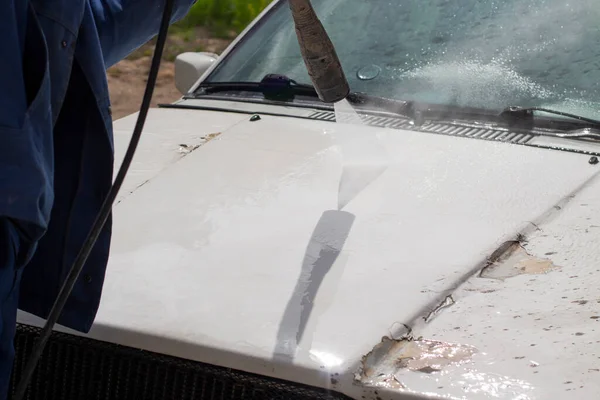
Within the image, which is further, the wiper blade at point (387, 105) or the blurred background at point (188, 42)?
the blurred background at point (188, 42)

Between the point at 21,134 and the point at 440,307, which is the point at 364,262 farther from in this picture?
the point at 21,134

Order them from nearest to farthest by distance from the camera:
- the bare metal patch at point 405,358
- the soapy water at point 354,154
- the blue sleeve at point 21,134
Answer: the blue sleeve at point 21,134, the bare metal patch at point 405,358, the soapy water at point 354,154

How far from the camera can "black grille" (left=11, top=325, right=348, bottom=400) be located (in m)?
1.67

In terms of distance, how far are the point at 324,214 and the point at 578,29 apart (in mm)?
1076

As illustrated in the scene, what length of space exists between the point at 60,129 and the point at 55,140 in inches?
0.9

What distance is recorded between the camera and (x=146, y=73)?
8.82 metres

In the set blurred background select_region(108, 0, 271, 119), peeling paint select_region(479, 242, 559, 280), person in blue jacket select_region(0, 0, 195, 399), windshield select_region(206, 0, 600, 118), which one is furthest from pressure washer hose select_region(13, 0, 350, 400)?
blurred background select_region(108, 0, 271, 119)

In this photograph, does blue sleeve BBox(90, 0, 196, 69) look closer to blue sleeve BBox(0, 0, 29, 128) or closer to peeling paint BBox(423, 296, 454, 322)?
blue sleeve BBox(0, 0, 29, 128)

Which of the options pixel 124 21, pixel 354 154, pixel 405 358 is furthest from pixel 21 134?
pixel 354 154

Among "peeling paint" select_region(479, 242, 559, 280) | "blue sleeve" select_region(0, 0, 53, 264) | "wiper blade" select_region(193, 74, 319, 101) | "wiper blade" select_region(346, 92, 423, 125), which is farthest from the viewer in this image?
"wiper blade" select_region(193, 74, 319, 101)

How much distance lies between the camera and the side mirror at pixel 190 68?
11.2 ft

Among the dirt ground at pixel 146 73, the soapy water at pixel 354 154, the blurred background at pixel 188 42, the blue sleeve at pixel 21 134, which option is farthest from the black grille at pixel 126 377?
the blurred background at pixel 188 42

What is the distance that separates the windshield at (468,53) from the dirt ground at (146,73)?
4.85 metres

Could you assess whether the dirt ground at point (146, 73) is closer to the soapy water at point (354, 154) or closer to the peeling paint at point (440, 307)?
the soapy water at point (354, 154)
